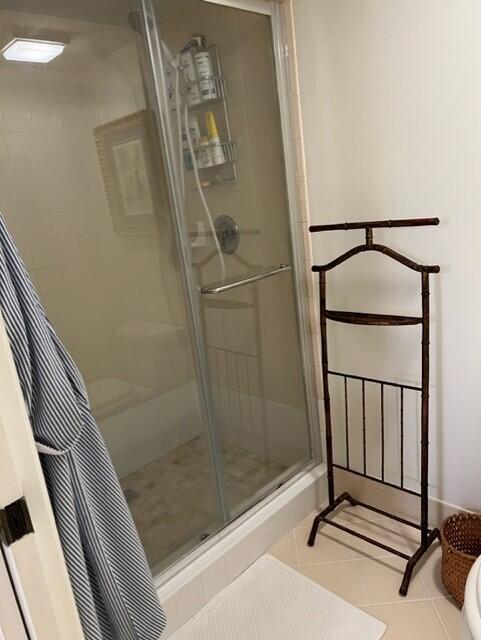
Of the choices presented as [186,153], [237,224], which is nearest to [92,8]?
[186,153]

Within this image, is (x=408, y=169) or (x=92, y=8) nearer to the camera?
(x=92, y=8)

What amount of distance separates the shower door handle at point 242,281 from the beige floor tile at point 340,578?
1074mm

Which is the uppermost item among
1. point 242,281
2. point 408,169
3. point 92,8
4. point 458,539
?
point 92,8

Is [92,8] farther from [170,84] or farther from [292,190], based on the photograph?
[292,190]

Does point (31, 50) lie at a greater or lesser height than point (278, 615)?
greater

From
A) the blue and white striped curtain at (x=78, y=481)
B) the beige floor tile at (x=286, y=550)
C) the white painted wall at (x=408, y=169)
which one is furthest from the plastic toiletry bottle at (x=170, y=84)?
the beige floor tile at (x=286, y=550)

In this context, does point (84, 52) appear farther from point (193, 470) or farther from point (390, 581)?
point (390, 581)

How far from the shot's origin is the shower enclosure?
4.34 ft

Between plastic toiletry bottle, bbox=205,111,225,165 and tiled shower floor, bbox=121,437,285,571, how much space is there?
102 cm

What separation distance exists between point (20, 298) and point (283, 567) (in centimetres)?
149

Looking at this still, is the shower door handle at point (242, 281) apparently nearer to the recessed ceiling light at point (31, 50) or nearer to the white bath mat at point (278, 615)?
the recessed ceiling light at point (31, 50)

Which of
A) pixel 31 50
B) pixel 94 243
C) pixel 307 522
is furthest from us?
pixel 307 522

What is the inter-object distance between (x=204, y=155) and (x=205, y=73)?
270 mm

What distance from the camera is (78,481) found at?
0.86 m
